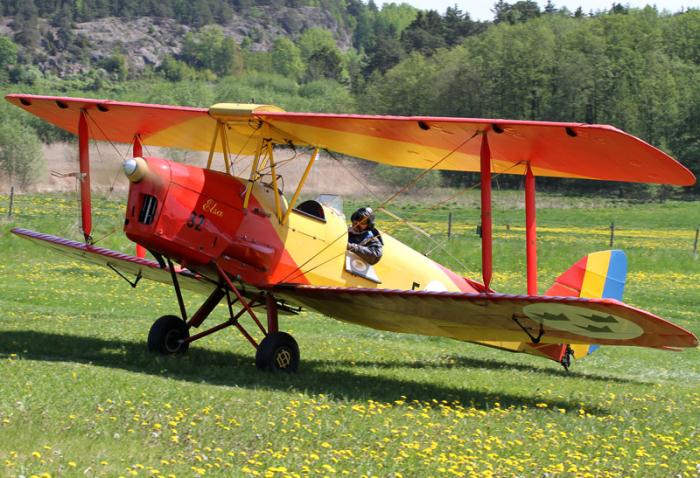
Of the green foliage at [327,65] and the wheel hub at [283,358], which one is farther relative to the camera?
the green foliage at [327,65]

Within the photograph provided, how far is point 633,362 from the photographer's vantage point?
16750 millimetres

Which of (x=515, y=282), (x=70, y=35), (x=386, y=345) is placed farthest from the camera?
(x=70, y=35)

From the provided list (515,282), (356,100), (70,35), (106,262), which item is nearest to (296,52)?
(70,35)

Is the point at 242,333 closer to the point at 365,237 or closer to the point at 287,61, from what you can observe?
the point at 365,237

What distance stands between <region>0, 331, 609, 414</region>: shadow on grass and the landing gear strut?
0.17 m

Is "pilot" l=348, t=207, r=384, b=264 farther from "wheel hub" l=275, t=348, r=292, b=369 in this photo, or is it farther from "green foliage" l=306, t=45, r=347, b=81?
"green foliage" l=306, t=45, r=347, b=81

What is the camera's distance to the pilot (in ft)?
43.4

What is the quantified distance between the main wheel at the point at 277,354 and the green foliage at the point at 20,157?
40.2 metres

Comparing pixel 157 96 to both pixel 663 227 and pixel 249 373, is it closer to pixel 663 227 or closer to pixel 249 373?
pixel 663 227

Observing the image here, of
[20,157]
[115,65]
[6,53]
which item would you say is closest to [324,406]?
[20,157]

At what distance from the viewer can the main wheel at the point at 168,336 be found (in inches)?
513

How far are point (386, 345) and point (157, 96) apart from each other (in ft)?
262

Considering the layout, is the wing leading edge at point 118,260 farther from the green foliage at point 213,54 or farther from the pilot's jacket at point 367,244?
the green foliage at point 213,54

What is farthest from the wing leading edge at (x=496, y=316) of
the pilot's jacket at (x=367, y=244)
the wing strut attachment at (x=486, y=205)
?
the pilot's jacket at (x=367, y=244)
